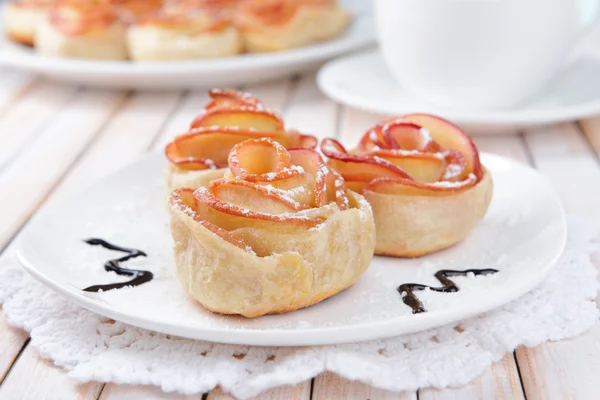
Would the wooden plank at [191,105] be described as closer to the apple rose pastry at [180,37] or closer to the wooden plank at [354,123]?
the apple rose pastry at [180,37]

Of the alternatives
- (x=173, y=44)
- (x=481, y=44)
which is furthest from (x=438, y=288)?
(x=173, y=44)

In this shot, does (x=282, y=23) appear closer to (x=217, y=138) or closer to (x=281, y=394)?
(x=217, y=138)

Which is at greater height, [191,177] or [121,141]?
[191,177]

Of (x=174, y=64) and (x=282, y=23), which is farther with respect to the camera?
(x=282, y=23)

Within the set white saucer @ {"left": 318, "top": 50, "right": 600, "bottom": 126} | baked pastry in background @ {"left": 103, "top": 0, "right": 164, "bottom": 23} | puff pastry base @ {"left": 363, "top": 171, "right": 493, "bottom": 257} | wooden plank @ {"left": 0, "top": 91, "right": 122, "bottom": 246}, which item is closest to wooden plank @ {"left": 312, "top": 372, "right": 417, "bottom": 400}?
puff pastry base @ {"left": 363, "top": 171, "right": 493, "bottom": 257}

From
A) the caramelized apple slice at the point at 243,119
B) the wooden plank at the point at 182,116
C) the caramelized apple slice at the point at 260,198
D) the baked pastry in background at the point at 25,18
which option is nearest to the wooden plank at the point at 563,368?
the caramelized apple slice at the point at 260,198

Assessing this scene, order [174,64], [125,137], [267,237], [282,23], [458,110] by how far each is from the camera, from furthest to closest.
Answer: [282,23]
[174,64]
[125,137]
[458,110]
[267,237]

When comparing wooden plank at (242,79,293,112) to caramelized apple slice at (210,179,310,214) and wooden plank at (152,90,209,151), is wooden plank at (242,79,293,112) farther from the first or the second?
caramelized apple slice at (210,179,310,214)
